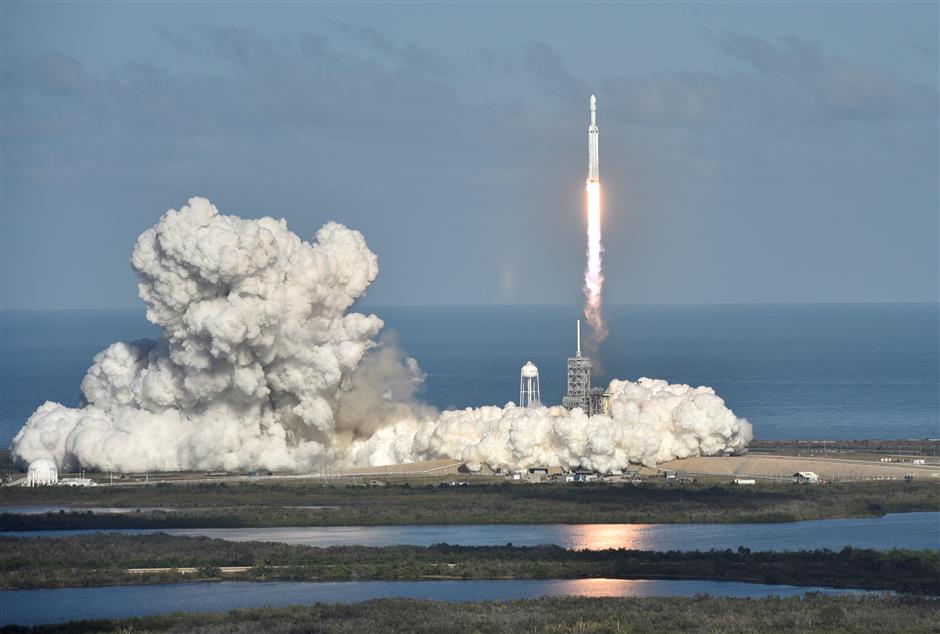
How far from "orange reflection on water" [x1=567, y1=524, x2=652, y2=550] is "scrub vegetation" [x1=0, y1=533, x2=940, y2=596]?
2.38 meters

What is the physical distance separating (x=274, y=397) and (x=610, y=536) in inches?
873

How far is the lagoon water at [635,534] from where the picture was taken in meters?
66.7

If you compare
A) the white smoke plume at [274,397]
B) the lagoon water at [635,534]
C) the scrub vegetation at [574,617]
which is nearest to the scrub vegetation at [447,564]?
the lagoon water at [635,534]

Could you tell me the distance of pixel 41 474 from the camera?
8212cm

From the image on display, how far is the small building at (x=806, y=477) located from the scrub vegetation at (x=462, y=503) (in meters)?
1.54

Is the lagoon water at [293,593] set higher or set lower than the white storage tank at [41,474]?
lower

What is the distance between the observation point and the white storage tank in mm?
81688

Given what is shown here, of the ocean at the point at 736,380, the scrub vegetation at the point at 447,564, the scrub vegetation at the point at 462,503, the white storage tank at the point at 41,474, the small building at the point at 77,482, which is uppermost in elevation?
the ocean at the point at 736,380

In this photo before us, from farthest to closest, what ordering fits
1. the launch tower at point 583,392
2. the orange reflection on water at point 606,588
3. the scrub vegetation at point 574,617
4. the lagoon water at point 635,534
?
the launch tower at point 583,392, the lagoon water at point 635,534, the orange reflection on water at point 606,588, the scrub vegetation at point 574,617

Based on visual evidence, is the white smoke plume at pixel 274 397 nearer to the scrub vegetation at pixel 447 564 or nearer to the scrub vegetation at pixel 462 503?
the scrub vegetation at pixel 462 503

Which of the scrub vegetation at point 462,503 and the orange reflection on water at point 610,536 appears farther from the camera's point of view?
the scrub vegetation at point 462,503

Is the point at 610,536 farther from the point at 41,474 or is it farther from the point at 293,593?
the point at 41,474

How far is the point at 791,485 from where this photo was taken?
8000 cm

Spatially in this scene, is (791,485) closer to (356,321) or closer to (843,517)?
(843,517)
